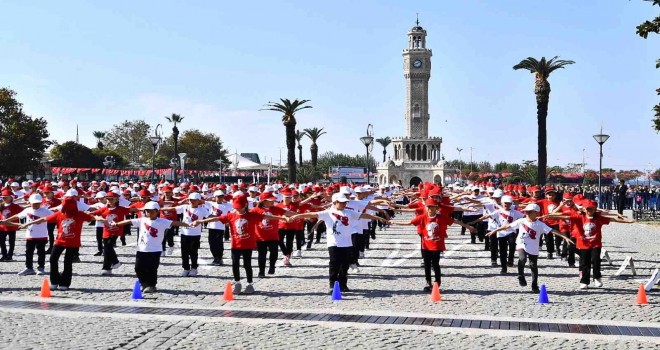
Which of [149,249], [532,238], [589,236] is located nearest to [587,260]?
[589,236]

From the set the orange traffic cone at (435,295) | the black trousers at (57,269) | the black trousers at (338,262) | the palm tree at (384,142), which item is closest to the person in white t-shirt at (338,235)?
the black trousers at (338,262)

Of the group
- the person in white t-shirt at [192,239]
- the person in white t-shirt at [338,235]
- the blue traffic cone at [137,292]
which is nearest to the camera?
the blue traffic cone at [137,292]

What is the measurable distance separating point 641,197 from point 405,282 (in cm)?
3169

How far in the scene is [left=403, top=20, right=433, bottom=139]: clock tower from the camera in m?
139

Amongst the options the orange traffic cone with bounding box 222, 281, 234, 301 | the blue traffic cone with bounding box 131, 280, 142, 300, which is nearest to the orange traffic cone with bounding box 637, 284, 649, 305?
the orange traffic cone with bounding box 222, 281, 234, 301

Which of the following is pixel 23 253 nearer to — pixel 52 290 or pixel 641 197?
pixel 52 290

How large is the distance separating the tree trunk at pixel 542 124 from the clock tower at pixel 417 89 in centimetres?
8841

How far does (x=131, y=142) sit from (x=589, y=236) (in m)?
119

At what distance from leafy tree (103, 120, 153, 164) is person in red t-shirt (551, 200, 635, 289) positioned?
117 metres

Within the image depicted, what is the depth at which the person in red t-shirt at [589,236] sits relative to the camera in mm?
13766

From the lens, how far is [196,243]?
16.1 m

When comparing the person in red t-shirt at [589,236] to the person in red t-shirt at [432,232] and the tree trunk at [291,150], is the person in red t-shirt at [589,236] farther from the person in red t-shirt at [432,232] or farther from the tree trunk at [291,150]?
the tree trunk at [291,150]

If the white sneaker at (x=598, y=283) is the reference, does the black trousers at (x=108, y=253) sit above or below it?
above

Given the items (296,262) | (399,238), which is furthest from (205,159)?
(296,262)
